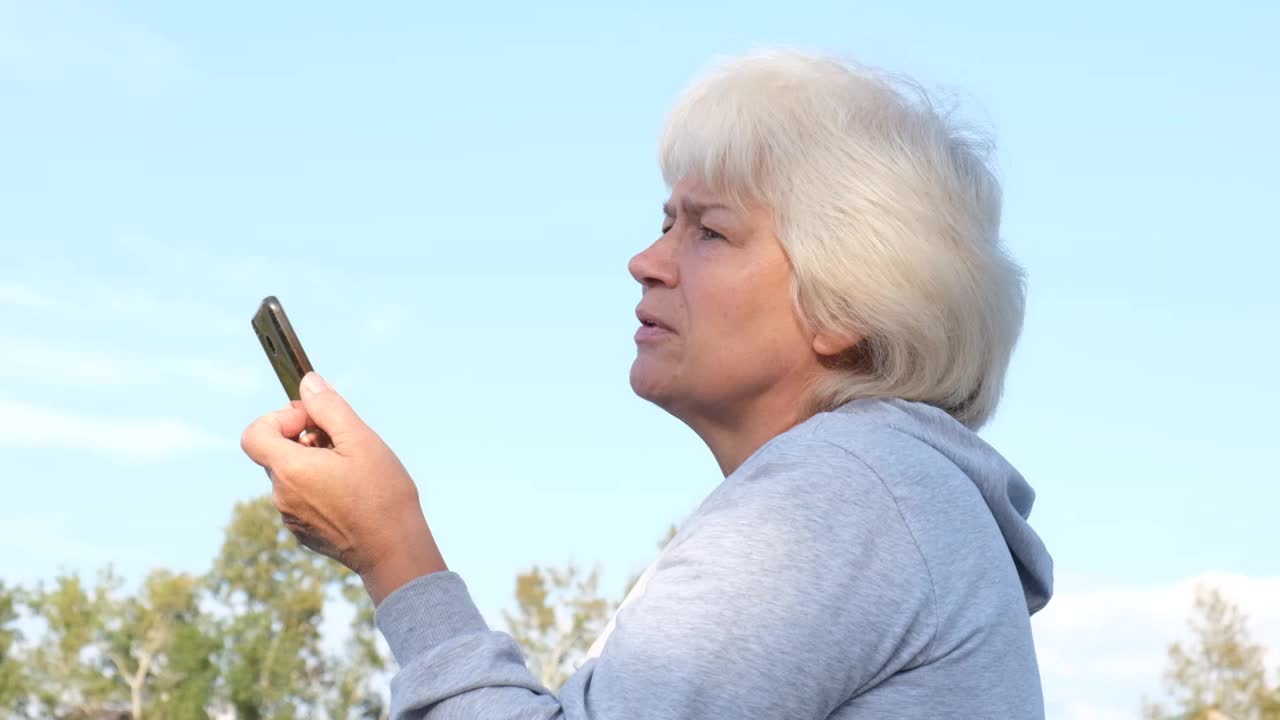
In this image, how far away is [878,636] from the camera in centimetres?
230

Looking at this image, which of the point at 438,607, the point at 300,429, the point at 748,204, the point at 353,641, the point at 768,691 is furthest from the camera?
the point at 353,641

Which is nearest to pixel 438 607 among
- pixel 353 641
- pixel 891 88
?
pixel 891 88

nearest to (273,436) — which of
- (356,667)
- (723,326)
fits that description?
(723,326)

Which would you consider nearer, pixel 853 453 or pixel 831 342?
pixel 853 453

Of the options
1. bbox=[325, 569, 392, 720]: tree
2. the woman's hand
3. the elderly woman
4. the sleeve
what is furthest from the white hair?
bbox=[325, 569, 392, 720]: tree

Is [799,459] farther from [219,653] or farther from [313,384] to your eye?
[219,653]

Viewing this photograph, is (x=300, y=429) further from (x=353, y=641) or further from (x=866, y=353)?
(x=353, y=641)

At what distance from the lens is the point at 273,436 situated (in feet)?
8.90

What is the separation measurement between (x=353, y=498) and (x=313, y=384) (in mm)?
237

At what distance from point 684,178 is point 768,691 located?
1.11 m

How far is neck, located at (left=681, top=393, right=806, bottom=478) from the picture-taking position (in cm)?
294

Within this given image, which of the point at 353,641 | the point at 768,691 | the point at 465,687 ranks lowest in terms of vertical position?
the point at 768,691

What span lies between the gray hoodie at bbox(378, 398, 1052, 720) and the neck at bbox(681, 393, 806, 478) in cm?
34

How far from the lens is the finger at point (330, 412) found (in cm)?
270
